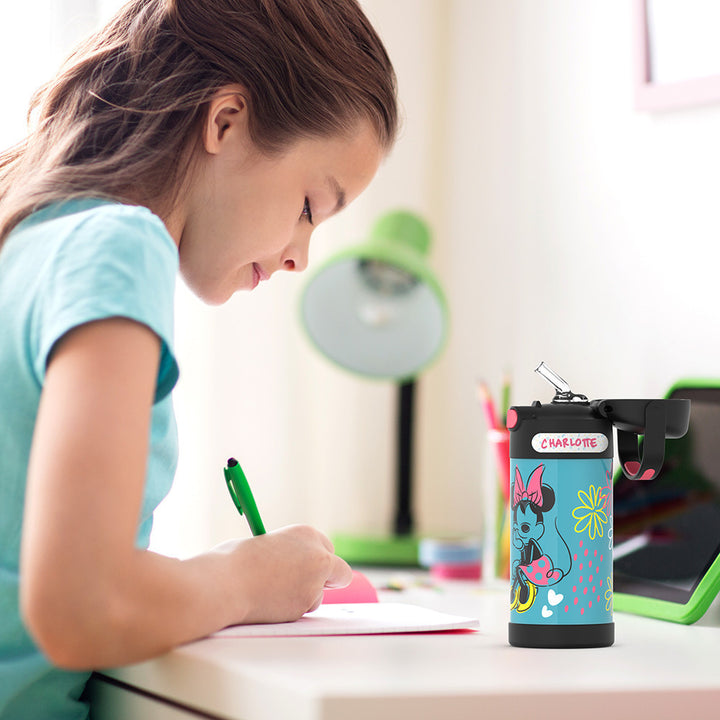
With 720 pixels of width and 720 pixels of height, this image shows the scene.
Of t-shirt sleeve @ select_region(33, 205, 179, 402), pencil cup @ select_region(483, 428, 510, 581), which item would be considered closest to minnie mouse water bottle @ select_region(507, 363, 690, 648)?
t-shirt sleeve @ select_region(33, 205, 179, 402)

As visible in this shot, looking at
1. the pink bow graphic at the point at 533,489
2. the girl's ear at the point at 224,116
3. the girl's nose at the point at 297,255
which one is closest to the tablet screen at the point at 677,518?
the pink bow graphic at the point at 533,489

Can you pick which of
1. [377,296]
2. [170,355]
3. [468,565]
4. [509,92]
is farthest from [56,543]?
[509,92]

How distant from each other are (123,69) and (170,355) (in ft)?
0.96

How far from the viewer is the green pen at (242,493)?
0.80 metres

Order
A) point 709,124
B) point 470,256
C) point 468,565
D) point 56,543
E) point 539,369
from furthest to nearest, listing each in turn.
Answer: point 470,256, point 468,565, point 709,124, point 539,369, point 56,543

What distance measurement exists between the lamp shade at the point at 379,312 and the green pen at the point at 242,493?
62 cm

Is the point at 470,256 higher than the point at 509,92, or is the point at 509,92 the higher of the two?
the point at 509,92

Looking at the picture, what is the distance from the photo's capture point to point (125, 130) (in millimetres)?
764

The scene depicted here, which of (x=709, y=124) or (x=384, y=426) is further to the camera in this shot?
(x=384, y=426)

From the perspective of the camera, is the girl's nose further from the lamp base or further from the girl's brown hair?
the lamp base

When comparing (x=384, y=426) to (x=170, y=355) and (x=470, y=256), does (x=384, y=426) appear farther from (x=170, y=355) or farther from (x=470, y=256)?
(x=170, y=355)

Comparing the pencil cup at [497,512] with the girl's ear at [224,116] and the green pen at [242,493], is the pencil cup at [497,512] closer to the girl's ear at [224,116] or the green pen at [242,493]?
the green pen at [242,493]

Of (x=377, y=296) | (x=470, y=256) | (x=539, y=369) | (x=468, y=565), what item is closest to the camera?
(x=539, y=369)

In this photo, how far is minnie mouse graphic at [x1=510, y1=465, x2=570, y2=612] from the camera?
0.67 m
